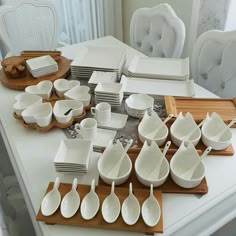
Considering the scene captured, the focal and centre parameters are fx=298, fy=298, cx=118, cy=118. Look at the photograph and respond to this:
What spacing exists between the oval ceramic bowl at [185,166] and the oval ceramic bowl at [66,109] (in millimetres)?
406

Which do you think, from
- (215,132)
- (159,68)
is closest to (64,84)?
(159,68)

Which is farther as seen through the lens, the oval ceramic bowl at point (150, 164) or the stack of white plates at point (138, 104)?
the stack of white plates at point (138, 104)

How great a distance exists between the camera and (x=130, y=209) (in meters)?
0.76

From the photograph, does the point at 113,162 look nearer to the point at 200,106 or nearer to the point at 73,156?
the point at 73,156

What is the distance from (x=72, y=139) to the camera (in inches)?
37.2

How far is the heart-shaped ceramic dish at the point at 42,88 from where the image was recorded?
3.96ft

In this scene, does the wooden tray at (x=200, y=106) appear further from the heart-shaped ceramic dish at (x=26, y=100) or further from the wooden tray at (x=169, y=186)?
the heart-shaped ceramic dish at (x=26, y=100)

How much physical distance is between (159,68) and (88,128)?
0.56 metres

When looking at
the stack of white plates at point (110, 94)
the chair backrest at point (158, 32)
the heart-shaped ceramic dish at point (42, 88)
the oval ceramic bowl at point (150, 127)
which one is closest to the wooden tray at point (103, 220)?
the oval ceramic bowl at point (150, 127)

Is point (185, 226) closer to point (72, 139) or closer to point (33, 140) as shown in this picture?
point (72, 139)

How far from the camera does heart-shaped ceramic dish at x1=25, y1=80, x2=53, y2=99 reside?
3.96ft

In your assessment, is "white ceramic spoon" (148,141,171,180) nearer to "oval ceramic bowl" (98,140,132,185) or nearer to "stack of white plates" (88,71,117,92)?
"oval ceramic bowl" (98,140,132,185)

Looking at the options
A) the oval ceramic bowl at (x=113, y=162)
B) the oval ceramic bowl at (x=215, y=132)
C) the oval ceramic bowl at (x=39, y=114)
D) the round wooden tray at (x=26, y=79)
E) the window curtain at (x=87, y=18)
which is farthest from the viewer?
the window curtain at (x=87, y=18)

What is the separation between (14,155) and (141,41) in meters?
1.16
